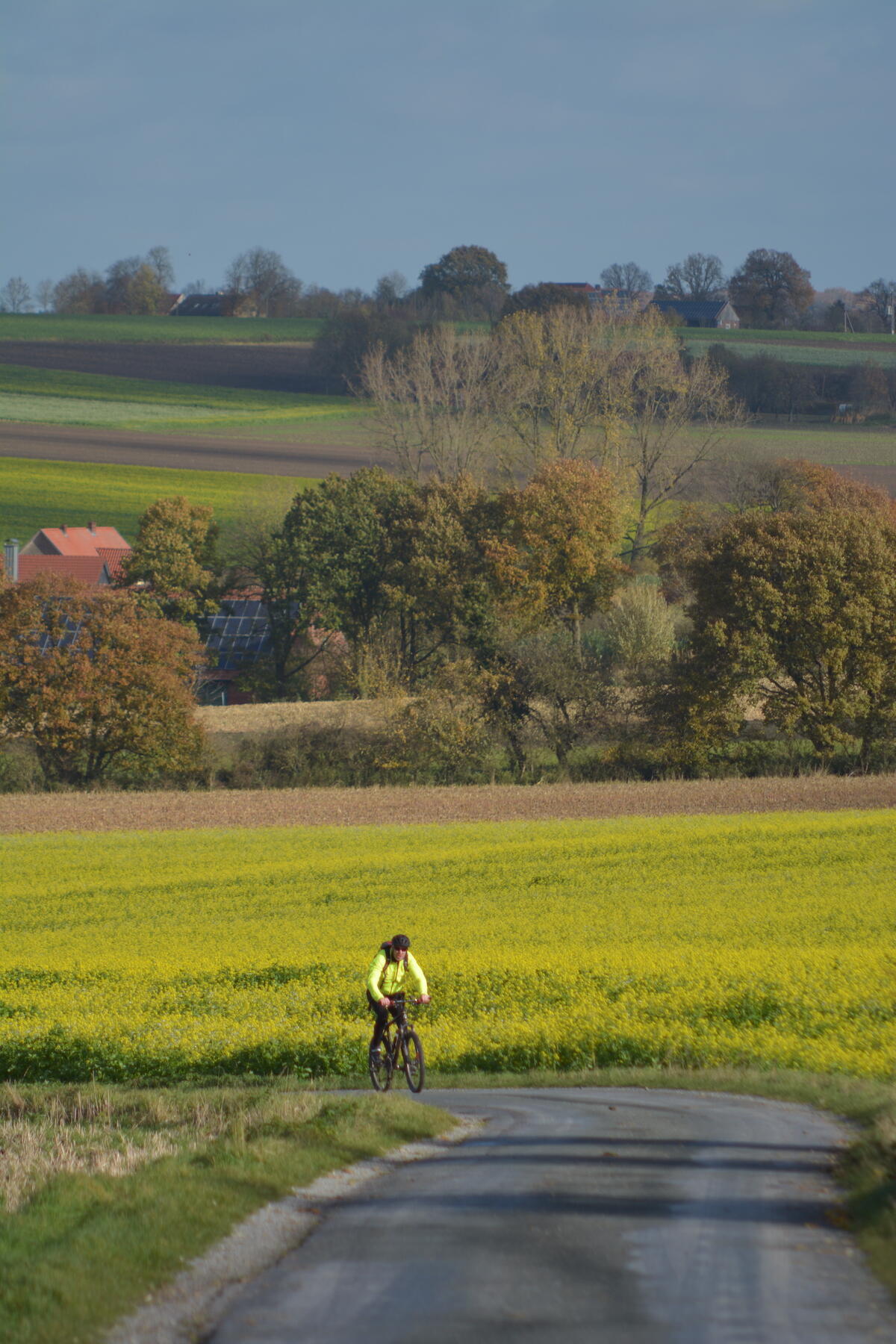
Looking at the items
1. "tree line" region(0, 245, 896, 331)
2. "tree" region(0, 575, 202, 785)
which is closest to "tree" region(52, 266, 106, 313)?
"tree line" region(0, 245, 896, 331)

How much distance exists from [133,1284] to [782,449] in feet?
306

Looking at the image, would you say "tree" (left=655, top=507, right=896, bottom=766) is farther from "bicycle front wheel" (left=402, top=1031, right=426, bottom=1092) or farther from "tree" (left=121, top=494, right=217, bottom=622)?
"bicycle front wheel" (left=402, top=1031, right=426, bottom=1092)

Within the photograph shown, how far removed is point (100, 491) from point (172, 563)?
32.5 meters

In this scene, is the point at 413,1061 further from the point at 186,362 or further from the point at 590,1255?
the point at 186,362

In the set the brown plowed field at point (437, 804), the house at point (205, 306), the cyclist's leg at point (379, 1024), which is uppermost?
the house at point (205, 306)

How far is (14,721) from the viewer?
171ft

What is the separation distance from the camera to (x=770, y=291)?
447 ft

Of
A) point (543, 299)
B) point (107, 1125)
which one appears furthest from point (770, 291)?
point (107, 1125)

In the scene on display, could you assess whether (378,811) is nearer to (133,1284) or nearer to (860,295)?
(133,1284)

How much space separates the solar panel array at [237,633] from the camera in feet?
238

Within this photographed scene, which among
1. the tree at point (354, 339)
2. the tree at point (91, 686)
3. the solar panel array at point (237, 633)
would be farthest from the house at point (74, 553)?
the tree at point (354, 339)

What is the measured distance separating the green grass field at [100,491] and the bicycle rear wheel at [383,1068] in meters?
76.4

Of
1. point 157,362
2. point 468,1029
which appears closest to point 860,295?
point 157,362

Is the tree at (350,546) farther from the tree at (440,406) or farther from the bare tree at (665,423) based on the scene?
the bare tree at (665,423)
